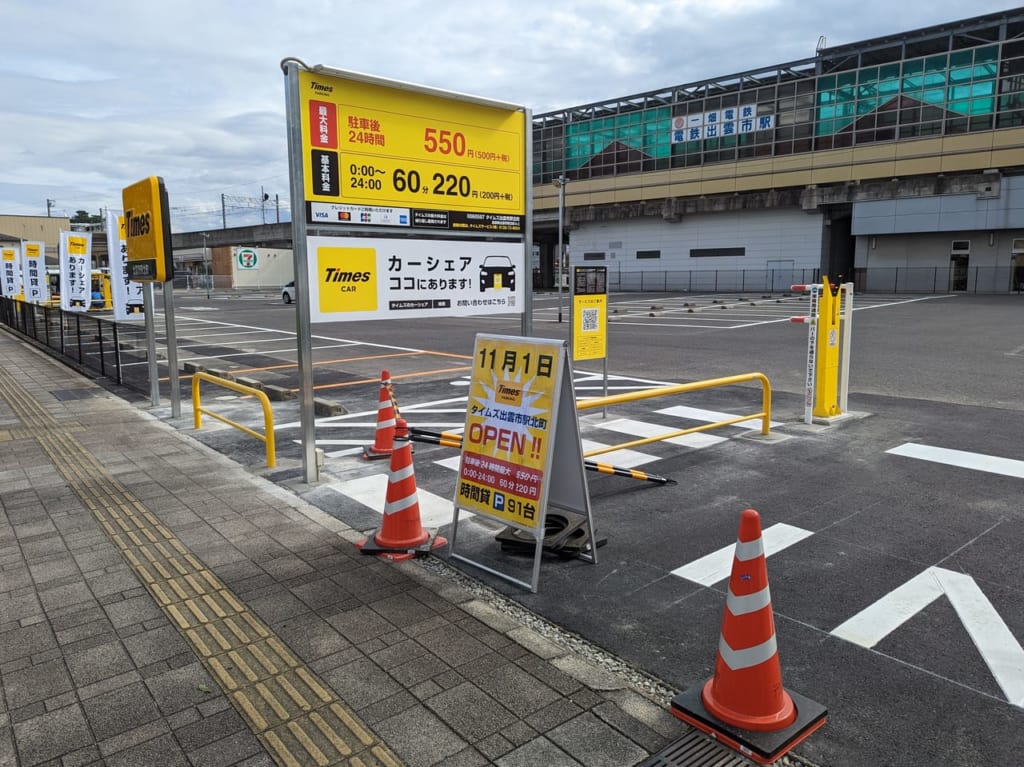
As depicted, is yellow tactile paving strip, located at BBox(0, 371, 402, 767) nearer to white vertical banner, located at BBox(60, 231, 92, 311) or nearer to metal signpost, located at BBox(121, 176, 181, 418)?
metal signpost, located at BBox(121, 176, 181, 418)

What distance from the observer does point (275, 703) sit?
3.27m

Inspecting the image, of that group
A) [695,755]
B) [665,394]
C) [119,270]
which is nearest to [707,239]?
[119,270]

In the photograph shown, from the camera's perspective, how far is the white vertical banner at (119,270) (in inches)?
523

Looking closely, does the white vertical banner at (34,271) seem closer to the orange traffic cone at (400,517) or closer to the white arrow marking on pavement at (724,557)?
the orange traffic cone at (400,517)

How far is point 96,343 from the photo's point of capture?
48.0 feet

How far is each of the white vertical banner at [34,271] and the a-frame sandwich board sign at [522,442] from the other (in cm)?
2876

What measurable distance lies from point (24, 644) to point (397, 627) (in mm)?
1927

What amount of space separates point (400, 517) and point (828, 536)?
3024 millimetres

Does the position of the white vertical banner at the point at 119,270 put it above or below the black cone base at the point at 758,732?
above

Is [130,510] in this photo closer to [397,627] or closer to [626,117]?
[397,627]

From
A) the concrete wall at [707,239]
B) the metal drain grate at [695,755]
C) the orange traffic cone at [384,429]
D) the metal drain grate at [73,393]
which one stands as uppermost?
the concrete wall at [707,239]

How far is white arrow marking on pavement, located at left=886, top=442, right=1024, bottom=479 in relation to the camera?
22.0ft

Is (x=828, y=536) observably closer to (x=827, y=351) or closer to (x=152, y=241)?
(x=827, y=351)

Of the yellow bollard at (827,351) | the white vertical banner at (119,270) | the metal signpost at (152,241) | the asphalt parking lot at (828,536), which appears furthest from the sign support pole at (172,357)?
the yellow bollard at (827,351)
